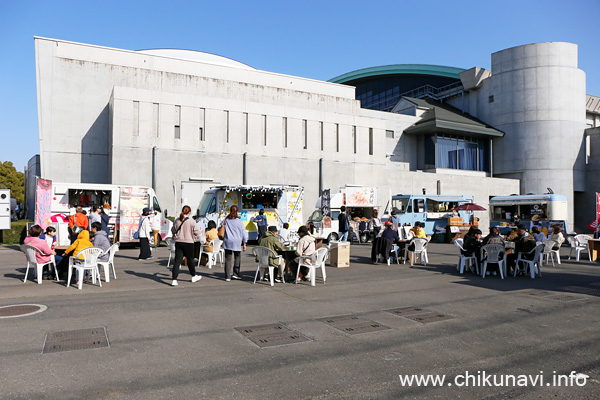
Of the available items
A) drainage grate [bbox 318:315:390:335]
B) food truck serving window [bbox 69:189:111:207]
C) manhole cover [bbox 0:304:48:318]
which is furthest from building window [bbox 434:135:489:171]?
manhole cover [bbox 0:304:48:318]

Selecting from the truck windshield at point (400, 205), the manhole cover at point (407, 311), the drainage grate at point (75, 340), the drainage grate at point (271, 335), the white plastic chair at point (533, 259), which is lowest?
the manhole cover at point (407, 311)

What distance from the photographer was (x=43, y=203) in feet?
55.8

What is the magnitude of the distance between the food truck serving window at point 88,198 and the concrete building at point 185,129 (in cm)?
745

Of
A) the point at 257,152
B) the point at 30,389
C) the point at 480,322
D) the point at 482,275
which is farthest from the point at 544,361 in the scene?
the point at 257,152

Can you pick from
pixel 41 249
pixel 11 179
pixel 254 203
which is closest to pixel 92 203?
pixel 254 203

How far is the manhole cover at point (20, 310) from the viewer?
6590mm

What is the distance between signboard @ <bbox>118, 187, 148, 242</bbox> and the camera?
1773 cm

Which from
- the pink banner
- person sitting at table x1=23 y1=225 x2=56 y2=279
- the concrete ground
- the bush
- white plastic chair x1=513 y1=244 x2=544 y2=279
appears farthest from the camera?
the bush

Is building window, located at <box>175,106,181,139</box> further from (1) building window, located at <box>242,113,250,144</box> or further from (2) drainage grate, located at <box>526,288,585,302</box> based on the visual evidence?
(2) drainage grate, located at <box>526,288,585,302</box>

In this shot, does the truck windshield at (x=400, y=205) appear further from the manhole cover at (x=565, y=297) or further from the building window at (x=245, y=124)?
the manhole cover at (x=565, y=297)

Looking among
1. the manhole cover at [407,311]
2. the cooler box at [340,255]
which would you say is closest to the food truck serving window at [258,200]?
the cooler box at [340,255]

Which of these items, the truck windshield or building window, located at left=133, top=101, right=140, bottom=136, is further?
building window, located at left=133, top=101, right=140, bottom=136

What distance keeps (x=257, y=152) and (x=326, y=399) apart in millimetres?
26702

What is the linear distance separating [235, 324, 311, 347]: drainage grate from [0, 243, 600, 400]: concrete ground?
15cm
